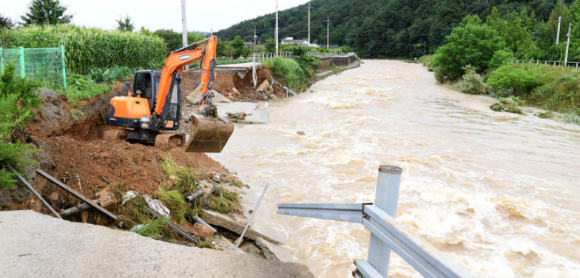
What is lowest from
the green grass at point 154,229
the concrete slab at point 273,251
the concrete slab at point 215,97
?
the concrete slab at point 273,251

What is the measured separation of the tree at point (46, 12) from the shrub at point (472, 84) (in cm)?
3240

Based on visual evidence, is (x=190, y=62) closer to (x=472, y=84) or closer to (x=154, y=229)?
(x=154, y=229)

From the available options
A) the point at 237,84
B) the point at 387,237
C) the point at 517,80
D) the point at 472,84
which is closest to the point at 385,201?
the point at 387,237

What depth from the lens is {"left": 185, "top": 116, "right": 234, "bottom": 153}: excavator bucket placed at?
9141mm

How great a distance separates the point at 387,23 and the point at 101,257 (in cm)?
12689

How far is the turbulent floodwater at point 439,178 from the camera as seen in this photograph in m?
8.12

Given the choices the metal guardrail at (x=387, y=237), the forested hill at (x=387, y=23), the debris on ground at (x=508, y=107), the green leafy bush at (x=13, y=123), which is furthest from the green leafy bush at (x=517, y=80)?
the forested hill at (x=387, y=23)

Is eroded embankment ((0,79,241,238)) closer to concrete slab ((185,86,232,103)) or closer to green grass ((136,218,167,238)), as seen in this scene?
green grass ((136,218,167,238))

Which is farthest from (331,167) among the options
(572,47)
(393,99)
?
(572,47)

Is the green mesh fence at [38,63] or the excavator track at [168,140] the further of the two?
the green mesh fence at [38,63]

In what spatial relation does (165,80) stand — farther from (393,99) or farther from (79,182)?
(393,99)

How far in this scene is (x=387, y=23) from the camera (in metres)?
123

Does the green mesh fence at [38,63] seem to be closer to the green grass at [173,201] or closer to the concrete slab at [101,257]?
the green grass at [173,201]

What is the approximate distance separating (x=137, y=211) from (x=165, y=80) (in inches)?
208
